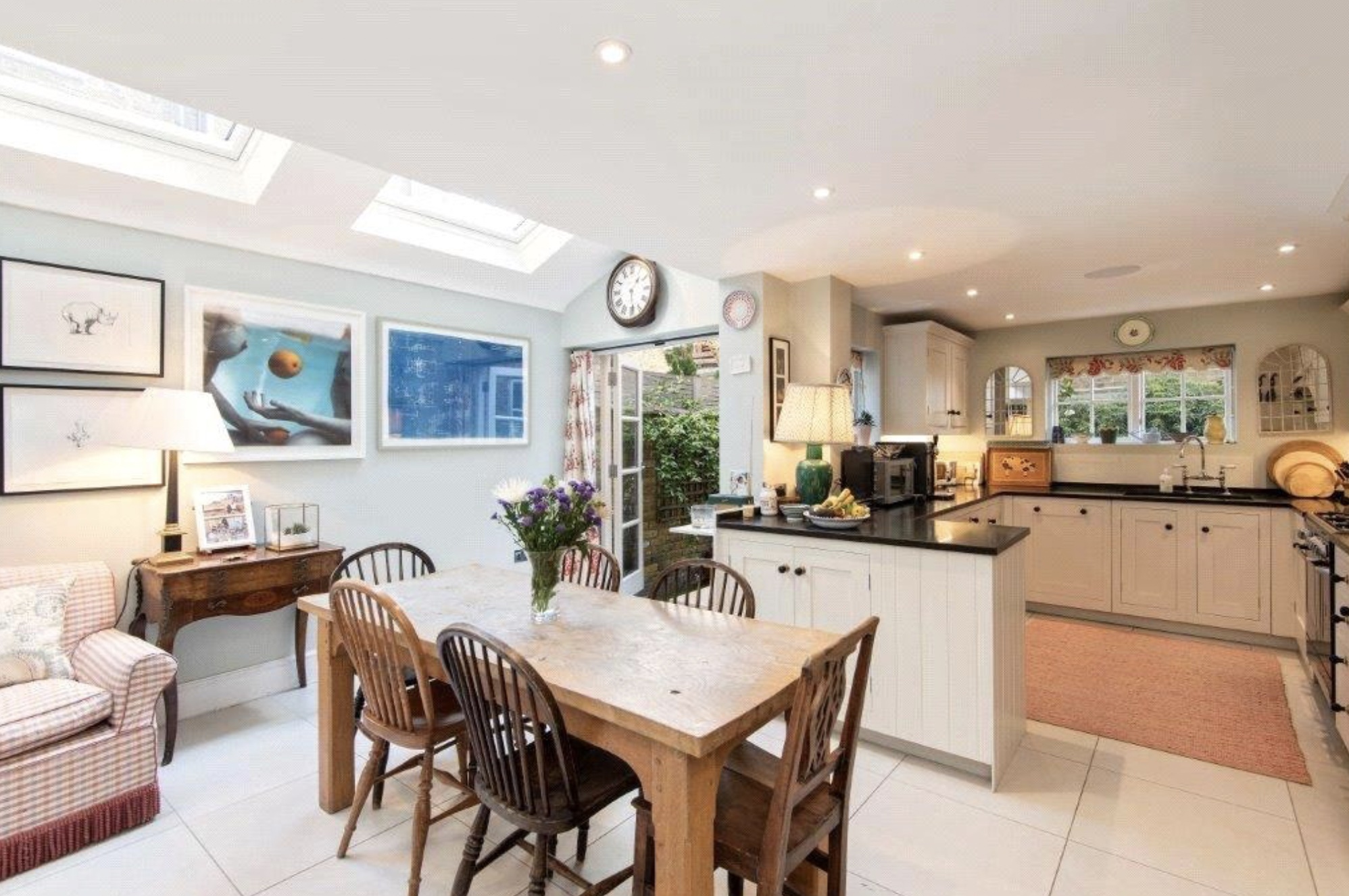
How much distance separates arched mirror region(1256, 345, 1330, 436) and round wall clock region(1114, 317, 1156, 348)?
0.69 meters

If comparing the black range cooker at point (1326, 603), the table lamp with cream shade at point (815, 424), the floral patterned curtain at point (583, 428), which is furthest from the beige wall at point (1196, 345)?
the floral patterned curtain at point (583, 428)

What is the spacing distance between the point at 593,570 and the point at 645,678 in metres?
1.30

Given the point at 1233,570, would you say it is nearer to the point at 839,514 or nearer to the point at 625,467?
the point at 839,514

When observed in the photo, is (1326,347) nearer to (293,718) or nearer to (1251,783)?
(1251,783)

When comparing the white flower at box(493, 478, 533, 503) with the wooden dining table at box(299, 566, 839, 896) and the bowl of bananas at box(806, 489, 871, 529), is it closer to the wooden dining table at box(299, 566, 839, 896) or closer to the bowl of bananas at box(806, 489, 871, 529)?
the wooden dining table at box(299, 566, 839, 896)

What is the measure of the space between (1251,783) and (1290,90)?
8.14 feet

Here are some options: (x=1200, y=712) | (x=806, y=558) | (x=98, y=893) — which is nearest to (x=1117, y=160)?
(x=806, y=558)

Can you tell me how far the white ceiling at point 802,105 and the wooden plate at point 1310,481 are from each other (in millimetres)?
1871

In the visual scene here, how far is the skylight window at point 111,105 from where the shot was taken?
8.20ft

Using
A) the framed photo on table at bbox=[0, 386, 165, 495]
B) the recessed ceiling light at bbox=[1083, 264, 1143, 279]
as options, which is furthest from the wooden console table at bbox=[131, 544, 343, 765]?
the recessed ceiling light at bbox=[1083, 264, 1143, 279]

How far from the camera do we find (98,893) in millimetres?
1932

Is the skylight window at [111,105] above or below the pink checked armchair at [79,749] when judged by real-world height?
above

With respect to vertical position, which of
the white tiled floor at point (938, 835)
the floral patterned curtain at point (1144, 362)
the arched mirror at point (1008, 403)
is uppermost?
the floral patterned curtain at point (1144, 362)

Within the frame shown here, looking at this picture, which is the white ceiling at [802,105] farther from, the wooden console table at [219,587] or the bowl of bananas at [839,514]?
the wooden console table at [219,587]
